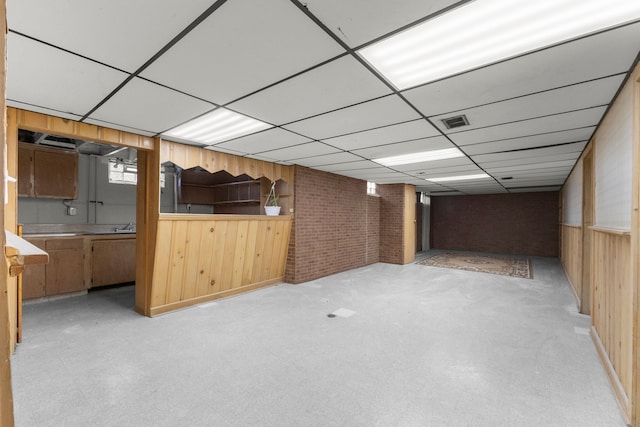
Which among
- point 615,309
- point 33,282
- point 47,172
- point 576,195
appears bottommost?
point 33,282

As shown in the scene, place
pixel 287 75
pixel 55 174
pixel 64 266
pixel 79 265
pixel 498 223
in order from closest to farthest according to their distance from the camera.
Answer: pixel 287 75, pixel 64 266, pixel 79 265, pixel 55 174, pixel 498 223

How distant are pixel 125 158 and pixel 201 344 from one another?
5008 mm

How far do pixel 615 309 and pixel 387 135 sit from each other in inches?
104

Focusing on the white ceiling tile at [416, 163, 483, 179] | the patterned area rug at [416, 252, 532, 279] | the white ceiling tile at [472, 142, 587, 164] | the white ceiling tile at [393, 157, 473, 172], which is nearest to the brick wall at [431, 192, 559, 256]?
the patterned area rug at [416, 252, 532, 279]

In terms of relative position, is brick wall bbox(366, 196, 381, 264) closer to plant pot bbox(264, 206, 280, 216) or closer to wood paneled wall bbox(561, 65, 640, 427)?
plant pot bbox(264, 206, 280, 216)

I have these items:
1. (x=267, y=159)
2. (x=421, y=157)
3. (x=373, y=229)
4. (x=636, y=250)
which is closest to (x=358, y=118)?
(x=421, y=157)

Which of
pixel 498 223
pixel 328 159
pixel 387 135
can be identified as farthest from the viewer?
pixel 498 223

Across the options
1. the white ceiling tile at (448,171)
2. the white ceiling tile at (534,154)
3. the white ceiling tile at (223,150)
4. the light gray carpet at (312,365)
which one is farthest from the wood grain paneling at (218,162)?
the white ceiling tile at (534,154)

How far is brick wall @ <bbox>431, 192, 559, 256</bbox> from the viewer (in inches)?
404

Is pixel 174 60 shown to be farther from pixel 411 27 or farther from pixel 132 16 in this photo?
pixel 411 27

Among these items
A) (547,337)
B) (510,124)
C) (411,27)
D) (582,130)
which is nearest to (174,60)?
(411,27)

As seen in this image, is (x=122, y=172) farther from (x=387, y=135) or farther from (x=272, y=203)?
(x=387, y=135)

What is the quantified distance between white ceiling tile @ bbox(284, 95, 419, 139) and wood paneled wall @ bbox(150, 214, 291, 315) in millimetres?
2052

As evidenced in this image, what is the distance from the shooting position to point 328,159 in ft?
16.4
